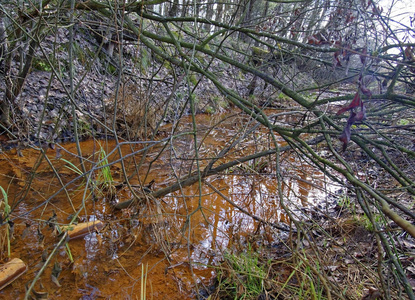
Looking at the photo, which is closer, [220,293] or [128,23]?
[220,293]

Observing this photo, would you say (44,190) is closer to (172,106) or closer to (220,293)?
(220,293)

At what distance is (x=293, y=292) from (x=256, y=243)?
0.67 m

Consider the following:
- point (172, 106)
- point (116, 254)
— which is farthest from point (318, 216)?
point (172, 106)

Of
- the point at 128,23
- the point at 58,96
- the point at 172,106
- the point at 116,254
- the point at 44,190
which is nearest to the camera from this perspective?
the point at 116,254

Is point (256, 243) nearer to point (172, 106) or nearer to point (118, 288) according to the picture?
point (118, 288)

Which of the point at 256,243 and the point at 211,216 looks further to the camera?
the point at 211,216

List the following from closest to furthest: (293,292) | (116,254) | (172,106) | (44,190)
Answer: (293,292) < (116,254) < (44,190) < (172,106)

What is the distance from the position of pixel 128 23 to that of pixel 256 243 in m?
2.45

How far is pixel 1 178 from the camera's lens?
10.9 feet

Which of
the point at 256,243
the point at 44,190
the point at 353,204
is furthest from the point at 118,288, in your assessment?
the point at 353,204

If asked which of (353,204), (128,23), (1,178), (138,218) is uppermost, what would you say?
(128,23)

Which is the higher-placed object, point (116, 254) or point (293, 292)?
point (293, 292)

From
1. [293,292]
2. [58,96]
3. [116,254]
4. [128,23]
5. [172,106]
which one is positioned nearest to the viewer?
[293,292]

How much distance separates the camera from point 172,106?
254 inches
